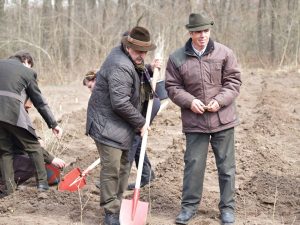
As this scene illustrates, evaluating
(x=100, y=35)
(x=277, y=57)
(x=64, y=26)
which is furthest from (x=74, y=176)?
(x=277, y=57)

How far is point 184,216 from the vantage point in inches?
193

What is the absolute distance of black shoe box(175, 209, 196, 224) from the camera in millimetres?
4871

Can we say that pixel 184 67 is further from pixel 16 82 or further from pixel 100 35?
pixel 100 35

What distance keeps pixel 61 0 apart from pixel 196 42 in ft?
56.1

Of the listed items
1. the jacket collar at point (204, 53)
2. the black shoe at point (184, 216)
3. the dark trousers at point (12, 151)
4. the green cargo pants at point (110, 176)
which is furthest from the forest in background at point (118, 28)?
the green cargo pants at point (110, 176)

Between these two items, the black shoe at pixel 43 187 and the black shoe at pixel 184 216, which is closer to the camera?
the black shoe at pixel 184 216

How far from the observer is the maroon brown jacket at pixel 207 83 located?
4.69 m

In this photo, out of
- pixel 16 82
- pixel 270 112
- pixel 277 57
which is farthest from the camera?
pixel 277 57

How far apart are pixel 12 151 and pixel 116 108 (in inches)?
76.8

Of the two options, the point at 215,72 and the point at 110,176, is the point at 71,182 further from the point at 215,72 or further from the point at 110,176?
the point at 215,72

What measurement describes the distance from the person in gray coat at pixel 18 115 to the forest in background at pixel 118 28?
9.60 meters

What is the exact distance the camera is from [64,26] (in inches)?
775

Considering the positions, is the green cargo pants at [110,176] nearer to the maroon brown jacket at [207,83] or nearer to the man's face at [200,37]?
the maroon brown jacket at [207,83]

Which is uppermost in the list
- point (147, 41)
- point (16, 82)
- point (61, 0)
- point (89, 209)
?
point (61, 0)
